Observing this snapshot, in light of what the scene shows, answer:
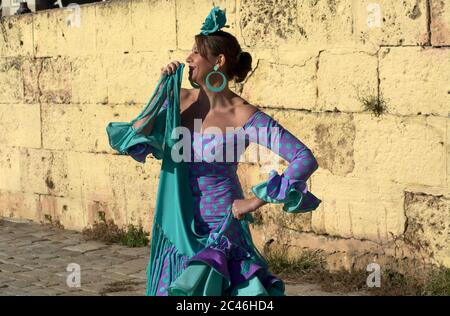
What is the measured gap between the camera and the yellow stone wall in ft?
21.9

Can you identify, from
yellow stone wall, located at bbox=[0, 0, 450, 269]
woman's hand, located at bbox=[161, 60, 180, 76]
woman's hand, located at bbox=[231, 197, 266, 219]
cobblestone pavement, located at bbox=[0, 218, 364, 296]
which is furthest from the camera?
cobblestone pavement, located at bbox=[0, 218, 364, 296]

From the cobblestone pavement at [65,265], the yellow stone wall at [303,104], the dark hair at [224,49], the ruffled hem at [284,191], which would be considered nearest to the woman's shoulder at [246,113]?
the dark hair at [224,49]

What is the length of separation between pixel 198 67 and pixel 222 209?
0.72 m

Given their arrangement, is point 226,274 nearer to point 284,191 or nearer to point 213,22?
Answer: point 284,191

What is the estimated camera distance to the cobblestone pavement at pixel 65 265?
7.22 m

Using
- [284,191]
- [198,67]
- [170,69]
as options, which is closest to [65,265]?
[170,69]

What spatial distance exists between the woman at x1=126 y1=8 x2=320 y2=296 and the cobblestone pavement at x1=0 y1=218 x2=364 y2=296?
7.78ft

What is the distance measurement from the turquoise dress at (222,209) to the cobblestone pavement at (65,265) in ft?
7.73

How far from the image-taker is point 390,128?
6.88m

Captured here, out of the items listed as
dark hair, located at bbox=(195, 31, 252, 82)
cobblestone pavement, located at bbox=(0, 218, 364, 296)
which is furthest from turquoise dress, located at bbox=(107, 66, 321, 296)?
cobblestone pavement, located at bbox=(0, 218, 364, 296)

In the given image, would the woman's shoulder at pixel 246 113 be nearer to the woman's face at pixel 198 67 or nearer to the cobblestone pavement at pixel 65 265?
the woman's face at pixel 198 67

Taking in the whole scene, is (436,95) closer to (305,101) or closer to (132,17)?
(305,101)

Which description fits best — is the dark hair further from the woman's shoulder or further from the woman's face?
the woman's shoulder

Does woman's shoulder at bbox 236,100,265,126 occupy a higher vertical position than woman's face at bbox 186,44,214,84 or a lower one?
lower
